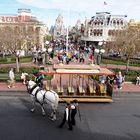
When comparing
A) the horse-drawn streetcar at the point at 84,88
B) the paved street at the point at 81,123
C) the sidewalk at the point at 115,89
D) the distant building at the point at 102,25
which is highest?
the distant building at the point at 102,25

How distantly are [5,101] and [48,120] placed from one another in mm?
4903

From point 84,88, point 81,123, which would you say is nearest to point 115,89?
point 84,88

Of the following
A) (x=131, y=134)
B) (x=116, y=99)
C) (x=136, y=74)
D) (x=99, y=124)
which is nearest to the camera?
(x=131, y=134)

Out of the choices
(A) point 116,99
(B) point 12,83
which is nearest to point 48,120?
(A) point 116,99

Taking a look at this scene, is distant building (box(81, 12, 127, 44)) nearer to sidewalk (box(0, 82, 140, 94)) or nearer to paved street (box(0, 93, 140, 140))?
sidewalk (box(0, 82, 140, 94))

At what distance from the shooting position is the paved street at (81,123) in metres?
12.7

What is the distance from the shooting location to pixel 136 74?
27375 millimetres

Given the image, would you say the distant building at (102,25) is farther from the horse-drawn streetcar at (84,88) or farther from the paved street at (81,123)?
the paved street at (81,123)

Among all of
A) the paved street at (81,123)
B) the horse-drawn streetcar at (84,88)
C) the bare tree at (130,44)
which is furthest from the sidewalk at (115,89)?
the bare tree at (130,44)

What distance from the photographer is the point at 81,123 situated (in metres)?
14.4

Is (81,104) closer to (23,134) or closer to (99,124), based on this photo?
(99,124)

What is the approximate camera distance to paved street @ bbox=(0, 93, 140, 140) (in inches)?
501

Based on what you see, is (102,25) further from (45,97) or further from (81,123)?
(81,123)

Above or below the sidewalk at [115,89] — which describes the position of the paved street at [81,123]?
below
